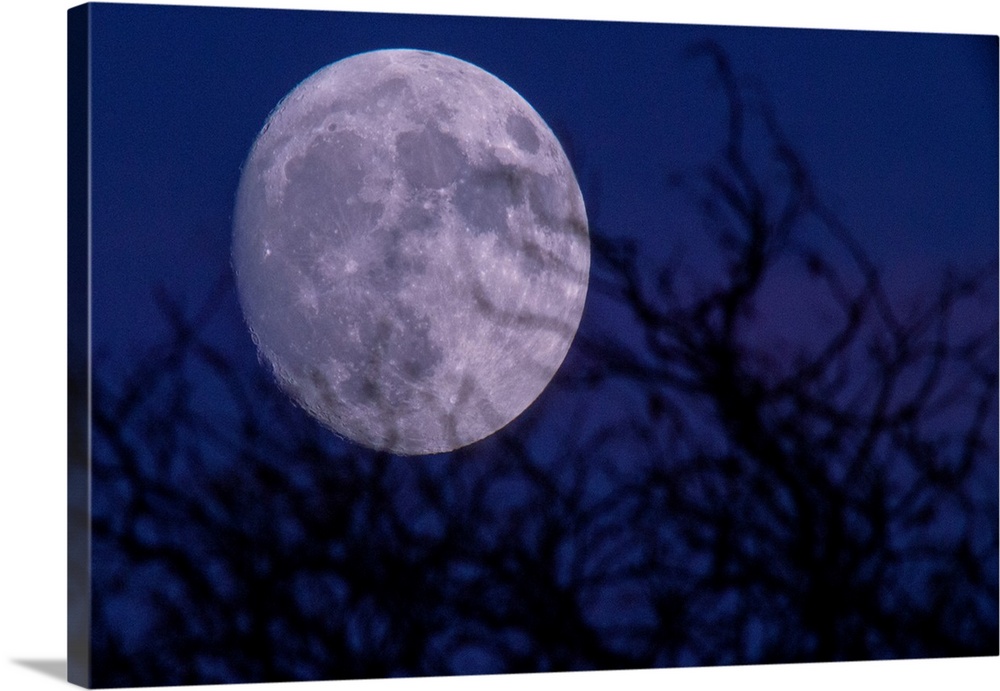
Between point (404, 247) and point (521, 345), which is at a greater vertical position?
point (404, 247)

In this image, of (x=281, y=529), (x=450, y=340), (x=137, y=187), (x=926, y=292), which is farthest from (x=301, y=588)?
(x=926, y=292)

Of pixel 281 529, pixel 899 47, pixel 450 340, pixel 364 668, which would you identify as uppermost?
pixel 899 47

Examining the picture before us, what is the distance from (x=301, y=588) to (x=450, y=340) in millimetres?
1091

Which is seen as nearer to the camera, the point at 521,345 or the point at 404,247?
the point at 404,247

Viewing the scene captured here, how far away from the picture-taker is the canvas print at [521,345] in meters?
8.04

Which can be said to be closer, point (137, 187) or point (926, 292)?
point (137, 187)

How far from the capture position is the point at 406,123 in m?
8.20

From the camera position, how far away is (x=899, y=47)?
902 cm

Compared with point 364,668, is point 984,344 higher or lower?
higher

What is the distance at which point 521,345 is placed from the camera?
8.42m

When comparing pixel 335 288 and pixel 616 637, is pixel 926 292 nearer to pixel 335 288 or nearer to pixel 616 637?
pixel 616 637

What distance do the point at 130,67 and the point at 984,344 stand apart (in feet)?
12.2

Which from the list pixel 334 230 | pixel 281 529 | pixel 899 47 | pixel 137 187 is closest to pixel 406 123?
pixel 334 230

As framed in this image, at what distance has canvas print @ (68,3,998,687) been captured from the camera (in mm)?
8039
